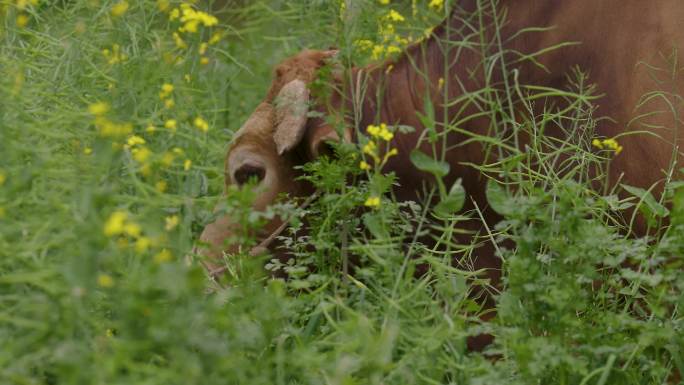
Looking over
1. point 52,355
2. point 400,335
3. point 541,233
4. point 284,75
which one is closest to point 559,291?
point 541,233

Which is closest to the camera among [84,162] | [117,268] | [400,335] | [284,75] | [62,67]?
[117,268]

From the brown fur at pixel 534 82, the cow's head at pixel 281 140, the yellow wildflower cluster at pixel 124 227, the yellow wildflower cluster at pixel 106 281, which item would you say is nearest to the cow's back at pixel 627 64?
the brown fur at pixel 534 82

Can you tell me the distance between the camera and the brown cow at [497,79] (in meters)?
4.32

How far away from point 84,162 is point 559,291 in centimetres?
117

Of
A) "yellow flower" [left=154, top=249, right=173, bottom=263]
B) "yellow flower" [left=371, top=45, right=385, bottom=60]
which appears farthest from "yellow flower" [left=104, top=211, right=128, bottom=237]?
"yellow flower" [left=371, top=45, right=385, bottom=60]

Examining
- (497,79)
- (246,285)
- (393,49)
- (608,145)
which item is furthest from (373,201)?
(497,79)

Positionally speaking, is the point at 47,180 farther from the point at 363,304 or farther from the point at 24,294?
the point at 363,304

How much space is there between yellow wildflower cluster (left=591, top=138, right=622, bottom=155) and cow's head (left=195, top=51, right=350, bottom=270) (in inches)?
34.4

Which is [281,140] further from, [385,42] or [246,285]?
[246,285]

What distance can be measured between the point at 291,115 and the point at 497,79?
72 centimetres

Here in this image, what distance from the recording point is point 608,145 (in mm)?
4215

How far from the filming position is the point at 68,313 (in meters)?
2.64

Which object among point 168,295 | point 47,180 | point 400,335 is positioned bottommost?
point 400,335

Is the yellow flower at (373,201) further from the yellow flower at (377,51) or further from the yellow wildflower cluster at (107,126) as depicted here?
the yellow flower at (377,51)
